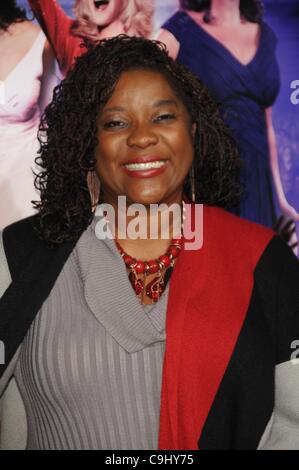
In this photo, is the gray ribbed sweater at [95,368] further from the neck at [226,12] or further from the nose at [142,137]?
the neck at [226,12]

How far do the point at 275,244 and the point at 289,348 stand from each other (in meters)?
0.27

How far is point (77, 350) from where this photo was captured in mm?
1420

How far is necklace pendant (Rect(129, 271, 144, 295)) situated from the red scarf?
88 mm

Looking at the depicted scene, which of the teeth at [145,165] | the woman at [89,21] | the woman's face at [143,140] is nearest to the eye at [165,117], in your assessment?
the woman's face at [143,140]

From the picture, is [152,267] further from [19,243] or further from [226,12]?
[226,12]

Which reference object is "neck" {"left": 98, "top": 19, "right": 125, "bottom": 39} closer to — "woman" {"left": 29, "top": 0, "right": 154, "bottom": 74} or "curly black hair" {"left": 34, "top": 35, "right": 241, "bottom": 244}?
"woman" {"left": 29, "top": 0, "right": 154, "bottom": 74}

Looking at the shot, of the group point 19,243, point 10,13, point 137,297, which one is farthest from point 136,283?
point 10,13

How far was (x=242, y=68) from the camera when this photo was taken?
2002 millimetres

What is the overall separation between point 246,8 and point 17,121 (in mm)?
820

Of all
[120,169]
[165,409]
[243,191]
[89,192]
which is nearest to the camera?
[165,409]

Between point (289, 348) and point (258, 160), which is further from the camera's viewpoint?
point (258, 160)

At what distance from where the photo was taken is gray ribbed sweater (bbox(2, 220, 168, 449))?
4.60 feet
